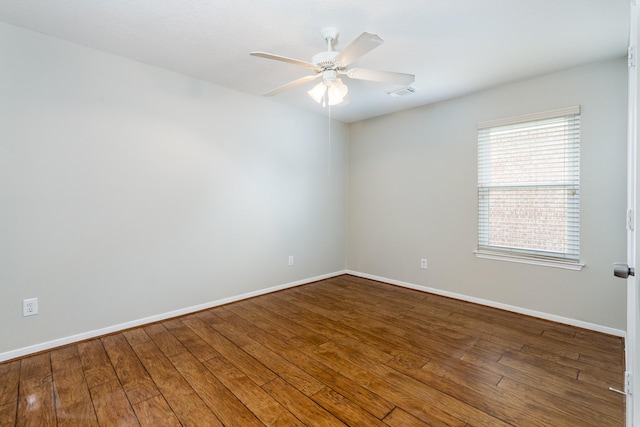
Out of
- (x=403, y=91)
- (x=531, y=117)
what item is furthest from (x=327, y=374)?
(x=531, y=117)

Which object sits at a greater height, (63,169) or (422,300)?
(63,169)

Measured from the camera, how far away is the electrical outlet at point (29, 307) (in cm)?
234

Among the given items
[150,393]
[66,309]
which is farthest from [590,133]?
[66,309]

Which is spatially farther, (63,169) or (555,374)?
(63,169)

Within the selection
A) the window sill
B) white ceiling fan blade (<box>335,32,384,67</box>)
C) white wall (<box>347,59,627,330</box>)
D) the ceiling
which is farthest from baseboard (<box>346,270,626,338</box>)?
white ceiling fan blade (<box>335,32,384,67</box>)

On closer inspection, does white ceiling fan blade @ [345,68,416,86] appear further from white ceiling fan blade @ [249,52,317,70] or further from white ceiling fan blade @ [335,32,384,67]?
white ceiling fan blade @ [249,52,317,70]

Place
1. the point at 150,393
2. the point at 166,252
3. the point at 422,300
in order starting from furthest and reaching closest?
the point at 422,300
the point at 166,252
the point at 150,393

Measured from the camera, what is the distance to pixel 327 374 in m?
2.11

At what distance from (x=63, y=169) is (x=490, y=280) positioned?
4.34m

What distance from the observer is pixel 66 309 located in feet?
8.25

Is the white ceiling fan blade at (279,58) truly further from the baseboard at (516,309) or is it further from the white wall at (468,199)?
the baseboard at (516,309)

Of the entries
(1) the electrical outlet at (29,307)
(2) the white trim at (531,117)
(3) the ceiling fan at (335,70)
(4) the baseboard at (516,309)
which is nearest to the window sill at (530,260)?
(4) the baseboard at (516,309)

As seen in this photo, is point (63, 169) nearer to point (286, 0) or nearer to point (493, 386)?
point (286, 0)

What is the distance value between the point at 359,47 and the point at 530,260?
282cm
